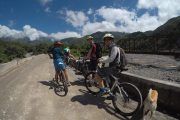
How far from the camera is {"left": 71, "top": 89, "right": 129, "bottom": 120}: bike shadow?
21.4ft

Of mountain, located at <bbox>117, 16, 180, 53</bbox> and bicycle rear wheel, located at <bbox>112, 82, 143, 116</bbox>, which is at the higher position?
mountain, located at <bbox>117, 16, 180, 53</bbox>

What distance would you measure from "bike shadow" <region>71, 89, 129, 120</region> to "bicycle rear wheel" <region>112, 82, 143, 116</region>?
0.17m

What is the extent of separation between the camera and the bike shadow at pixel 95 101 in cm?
652

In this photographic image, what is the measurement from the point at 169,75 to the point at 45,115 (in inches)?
223

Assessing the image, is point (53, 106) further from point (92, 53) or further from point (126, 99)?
point (92, 53)

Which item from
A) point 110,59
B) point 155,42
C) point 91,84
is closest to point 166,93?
point 110,59

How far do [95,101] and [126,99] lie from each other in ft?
4.73

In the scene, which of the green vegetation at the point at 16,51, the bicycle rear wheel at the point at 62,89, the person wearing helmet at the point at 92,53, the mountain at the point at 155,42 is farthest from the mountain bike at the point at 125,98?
the green vegetation at the point at 16,51

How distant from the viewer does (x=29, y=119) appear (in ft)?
20.4

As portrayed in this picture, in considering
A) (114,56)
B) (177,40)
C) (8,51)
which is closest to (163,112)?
(114,56)

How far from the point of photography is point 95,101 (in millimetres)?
7551

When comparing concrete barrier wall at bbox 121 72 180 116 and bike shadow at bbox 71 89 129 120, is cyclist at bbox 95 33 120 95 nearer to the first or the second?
bike shadow at bbox 71 89 129 120

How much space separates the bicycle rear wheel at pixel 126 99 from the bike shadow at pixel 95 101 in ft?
0.56

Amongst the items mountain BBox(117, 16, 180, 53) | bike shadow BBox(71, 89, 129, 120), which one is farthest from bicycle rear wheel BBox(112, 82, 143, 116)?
mountain BBox(117, 16, 180, 53)
